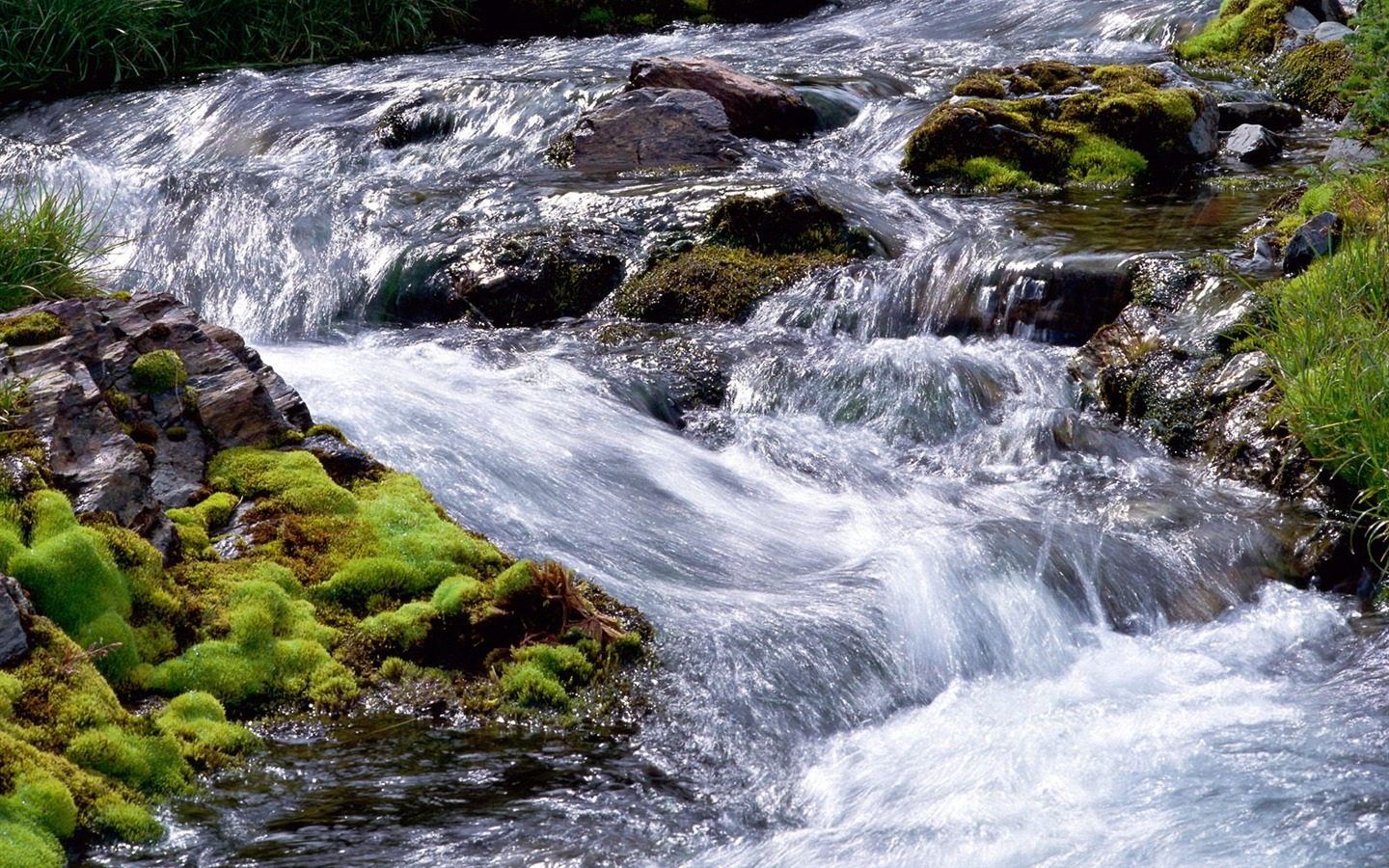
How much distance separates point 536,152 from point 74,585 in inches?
362

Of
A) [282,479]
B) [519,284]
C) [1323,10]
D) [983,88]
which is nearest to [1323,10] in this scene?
[1323,10]

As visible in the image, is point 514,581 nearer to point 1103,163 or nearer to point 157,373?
point 157,373

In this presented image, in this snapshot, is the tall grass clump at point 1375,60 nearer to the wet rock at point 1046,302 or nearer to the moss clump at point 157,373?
the wet rock at point 1046,302

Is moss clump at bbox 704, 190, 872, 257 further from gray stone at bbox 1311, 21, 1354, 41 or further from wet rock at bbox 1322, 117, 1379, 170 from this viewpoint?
gray stone at bbox 1311, 21, 1354, 41

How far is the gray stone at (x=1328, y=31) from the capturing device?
1495 cm

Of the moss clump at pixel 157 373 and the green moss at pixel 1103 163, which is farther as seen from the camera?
the green moss at pixel 1103 163

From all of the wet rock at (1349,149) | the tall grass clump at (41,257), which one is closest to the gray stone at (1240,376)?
the wet rock at (1349,149)

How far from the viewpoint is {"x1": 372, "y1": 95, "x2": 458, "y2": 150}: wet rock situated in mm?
13742

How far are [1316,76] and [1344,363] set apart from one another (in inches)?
370

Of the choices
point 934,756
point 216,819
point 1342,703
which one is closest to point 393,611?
point 216,819

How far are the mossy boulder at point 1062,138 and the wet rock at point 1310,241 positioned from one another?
3.70 m

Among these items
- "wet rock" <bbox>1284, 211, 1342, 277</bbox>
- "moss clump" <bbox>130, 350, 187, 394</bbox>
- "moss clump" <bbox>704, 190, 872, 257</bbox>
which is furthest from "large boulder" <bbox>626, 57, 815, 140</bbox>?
"moss clump" <bbox>130, 350, 187, 394</bbox>

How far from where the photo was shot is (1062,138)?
1239 cm

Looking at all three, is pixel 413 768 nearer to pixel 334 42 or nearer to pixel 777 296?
pixel 777 296
